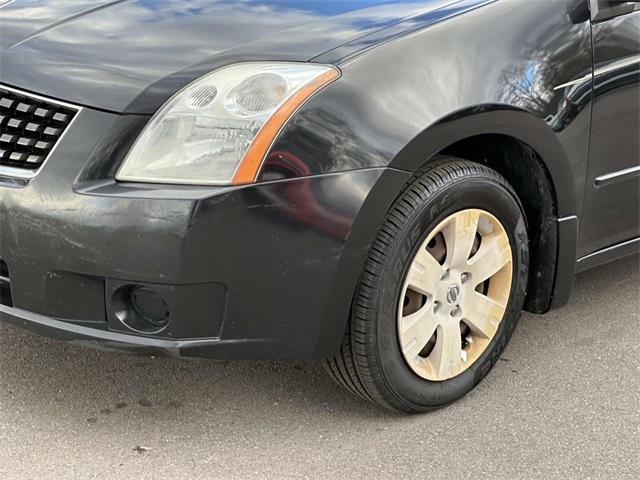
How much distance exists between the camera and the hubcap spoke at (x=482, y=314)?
2967mm

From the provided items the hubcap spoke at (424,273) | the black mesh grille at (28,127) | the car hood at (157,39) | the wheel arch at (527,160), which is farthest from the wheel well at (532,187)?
the black mesh grille at (28,127)

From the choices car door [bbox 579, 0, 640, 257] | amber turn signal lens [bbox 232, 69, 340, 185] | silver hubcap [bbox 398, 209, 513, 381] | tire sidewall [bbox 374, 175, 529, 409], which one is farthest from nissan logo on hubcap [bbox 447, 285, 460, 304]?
amber turn signal lens [bbox 232, 69, 340, 185]

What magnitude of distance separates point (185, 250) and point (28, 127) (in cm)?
61

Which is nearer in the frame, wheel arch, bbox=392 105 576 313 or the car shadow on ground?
wheel arch, bbox=392 105 576 313

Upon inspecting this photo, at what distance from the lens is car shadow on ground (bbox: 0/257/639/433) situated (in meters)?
2.95

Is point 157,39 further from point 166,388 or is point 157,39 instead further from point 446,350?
point 446,350

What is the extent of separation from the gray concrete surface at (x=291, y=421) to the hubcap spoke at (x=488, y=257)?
427 mm

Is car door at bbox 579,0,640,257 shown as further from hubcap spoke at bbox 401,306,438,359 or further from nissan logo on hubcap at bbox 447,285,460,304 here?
hubcap spoke at bbox 401,306,438,359

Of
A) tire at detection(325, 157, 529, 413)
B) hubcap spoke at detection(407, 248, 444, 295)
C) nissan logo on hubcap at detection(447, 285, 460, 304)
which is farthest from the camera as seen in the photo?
nissan logo on hubcap at detection(447, 285, 460, 304)

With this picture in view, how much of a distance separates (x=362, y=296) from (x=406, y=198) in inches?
11.7

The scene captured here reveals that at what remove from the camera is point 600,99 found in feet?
9.75

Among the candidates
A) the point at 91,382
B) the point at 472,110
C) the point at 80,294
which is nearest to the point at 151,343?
A: the point at 80,294

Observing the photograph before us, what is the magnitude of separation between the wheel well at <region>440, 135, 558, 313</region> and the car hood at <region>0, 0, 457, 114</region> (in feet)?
1.50

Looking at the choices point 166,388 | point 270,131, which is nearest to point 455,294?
point 270,131
